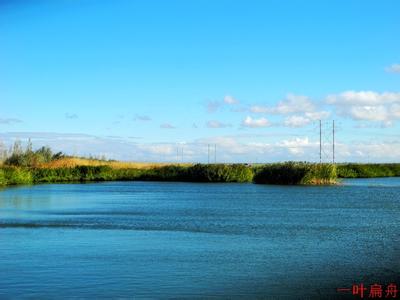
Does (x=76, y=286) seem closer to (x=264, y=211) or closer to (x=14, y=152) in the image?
(x=264, y=211)

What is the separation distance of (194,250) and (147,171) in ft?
206

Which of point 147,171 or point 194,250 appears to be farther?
point 147,171

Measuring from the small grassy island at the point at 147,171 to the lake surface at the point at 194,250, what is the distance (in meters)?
24.9

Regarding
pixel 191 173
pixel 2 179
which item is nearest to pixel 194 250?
pixel 2 179

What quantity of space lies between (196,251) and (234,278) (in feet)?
14.9

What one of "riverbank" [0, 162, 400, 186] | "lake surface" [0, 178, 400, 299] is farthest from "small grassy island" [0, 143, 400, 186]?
"lake surface" [0, 178, 400, 299]

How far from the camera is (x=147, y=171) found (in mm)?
83750

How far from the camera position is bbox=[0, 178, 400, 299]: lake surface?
622 inches

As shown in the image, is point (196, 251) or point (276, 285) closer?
point (276, 285)

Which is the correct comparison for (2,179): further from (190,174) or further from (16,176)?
(190,174)

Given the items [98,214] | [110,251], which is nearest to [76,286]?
[110,251]

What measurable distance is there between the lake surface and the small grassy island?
2493 cm

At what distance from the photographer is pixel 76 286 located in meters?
15.8

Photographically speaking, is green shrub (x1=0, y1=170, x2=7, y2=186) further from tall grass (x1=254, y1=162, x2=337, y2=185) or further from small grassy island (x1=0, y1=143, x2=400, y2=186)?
tall grass (x1=254, y1=162, x2=337, y2=185)
